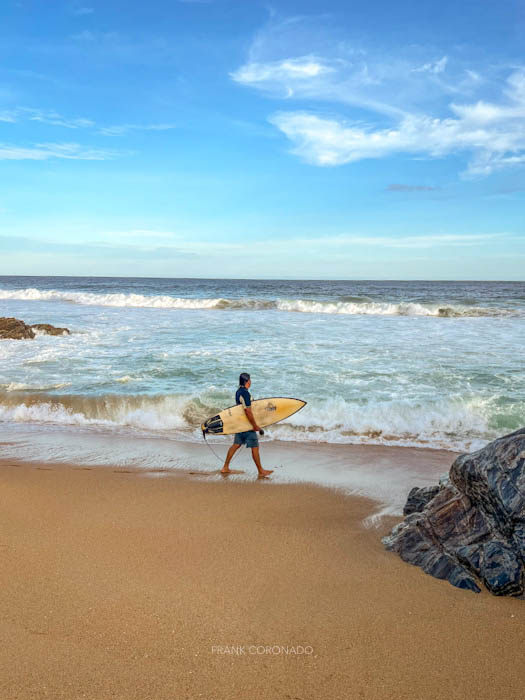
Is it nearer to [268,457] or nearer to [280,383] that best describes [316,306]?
[280,383]

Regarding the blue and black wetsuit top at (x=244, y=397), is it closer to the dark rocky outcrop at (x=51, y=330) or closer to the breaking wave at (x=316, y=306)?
the dark rocky outcrop at (x=51, y=330)

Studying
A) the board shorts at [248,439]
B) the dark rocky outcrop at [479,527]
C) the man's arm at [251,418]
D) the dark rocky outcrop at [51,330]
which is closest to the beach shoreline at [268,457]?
the board shorts at [248,439]

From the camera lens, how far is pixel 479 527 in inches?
161

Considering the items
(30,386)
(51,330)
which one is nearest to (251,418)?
(30,386)

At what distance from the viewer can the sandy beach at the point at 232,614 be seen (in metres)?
3.00

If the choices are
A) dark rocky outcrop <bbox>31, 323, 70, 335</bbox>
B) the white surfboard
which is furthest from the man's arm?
dark rocky outcrop <bbox>31, 323, 70, 335</bbox>

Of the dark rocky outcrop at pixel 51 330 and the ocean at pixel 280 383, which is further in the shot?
the dark rocky outcrop at pixel 51 330

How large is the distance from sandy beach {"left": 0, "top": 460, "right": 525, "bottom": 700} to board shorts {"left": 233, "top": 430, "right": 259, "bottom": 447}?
1693mm

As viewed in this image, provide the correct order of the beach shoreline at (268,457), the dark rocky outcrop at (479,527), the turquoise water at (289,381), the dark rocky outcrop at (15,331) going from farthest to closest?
the dark rocky outcrop at (15,331)
the turquoise water at (289,381)
the beach shoreline at (268,457)
the dark rocky outcrop at (479,527)

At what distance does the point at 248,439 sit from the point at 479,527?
3.79 m

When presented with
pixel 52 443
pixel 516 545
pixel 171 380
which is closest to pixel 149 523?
pixel 516 545

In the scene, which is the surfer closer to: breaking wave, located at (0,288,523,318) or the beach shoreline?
the beach shoreline

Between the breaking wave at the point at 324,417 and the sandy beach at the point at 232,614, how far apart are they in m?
3.61

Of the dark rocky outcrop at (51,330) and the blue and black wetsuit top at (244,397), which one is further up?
the dark rocky outcrop at (51,330)
